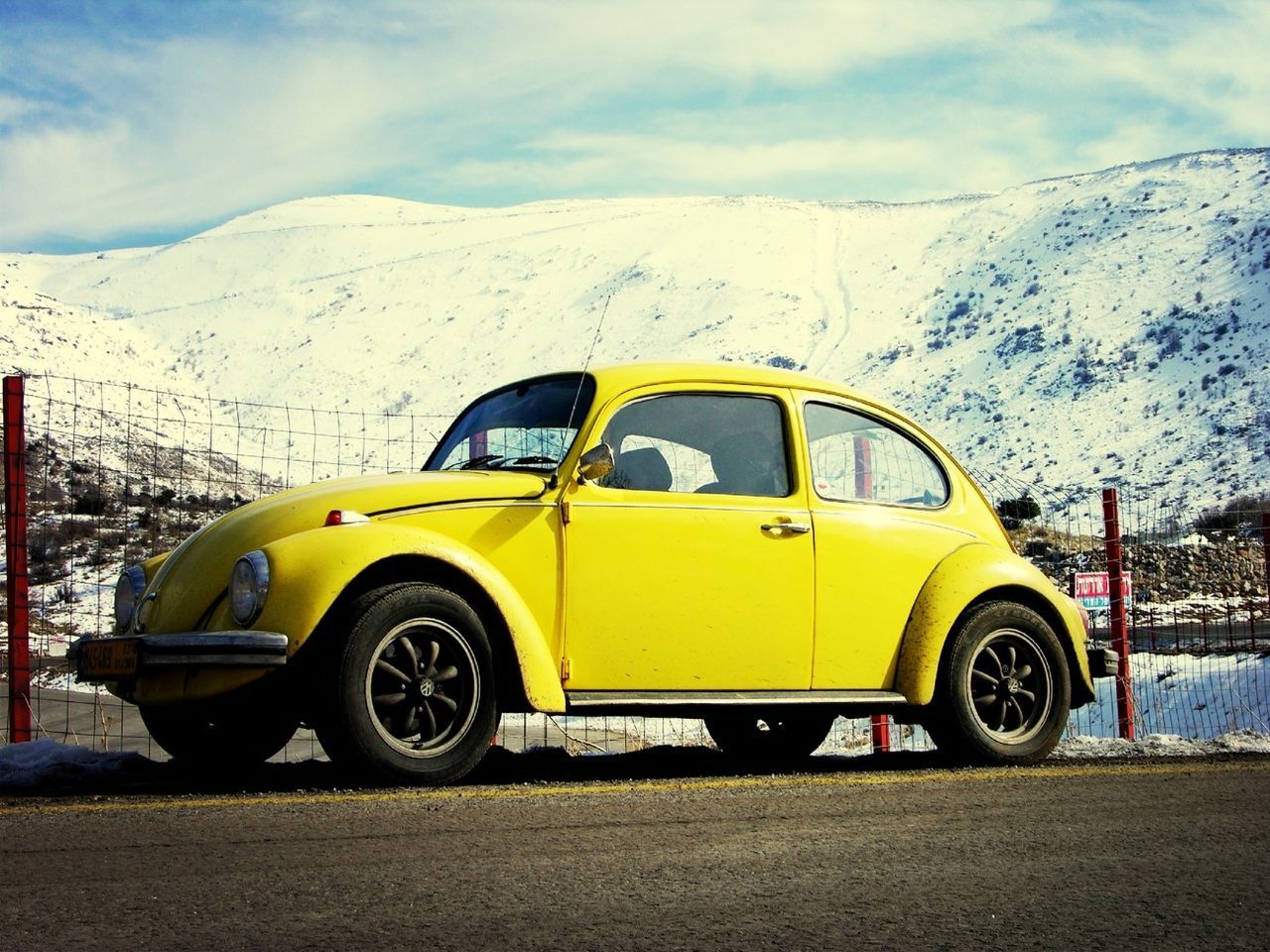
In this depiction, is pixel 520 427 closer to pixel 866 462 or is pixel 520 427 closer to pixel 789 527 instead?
pixel 789 527

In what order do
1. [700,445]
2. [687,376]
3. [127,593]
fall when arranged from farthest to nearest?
1. [687,376]
2. [700,445]
3. [127,593]

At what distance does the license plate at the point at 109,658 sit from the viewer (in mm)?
5664

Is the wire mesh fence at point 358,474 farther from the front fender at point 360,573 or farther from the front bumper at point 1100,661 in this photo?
the front fender at point 360,573

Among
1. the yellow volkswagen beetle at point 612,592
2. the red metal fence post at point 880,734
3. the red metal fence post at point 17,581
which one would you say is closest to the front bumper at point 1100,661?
the yellow volkswagen beetle at point 612,592

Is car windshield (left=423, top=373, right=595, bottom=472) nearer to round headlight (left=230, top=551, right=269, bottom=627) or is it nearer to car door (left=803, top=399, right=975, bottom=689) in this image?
car door (left=803, top=399, right=975, bottom=689)

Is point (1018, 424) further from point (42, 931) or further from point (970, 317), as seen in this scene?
point (42, 931)

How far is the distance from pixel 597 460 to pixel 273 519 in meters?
1.34

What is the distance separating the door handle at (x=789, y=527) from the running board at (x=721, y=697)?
28.5 inches

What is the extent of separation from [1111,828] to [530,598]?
2447 mm

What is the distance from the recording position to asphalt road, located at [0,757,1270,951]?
329 cm

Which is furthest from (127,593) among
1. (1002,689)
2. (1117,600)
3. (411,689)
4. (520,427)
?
(1117,600)

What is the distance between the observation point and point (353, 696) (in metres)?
5.55

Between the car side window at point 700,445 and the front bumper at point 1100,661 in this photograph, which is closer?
the car side window at point 700,445

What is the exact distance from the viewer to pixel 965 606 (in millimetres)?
7254
